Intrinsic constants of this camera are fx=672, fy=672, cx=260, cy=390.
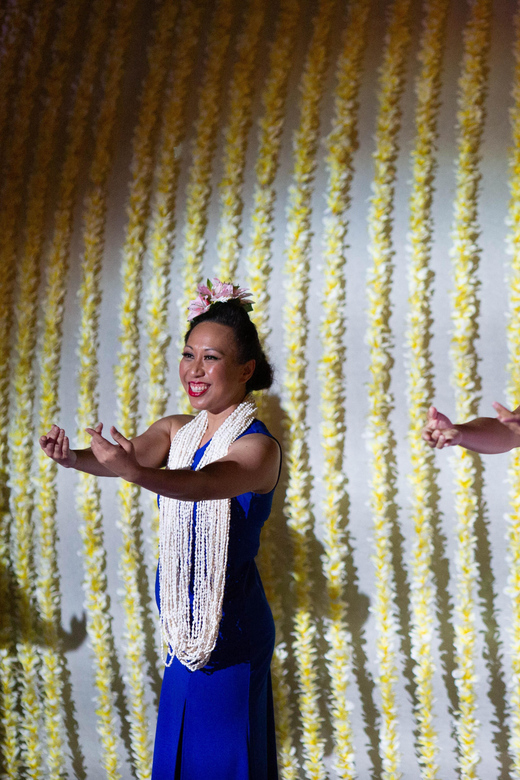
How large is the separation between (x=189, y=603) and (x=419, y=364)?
107 cm

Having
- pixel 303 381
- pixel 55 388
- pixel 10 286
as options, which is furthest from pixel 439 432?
pixel 10 286

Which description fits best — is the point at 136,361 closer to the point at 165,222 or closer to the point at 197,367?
the point at 165,222

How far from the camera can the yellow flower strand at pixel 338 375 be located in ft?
7.67

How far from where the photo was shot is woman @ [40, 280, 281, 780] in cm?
188

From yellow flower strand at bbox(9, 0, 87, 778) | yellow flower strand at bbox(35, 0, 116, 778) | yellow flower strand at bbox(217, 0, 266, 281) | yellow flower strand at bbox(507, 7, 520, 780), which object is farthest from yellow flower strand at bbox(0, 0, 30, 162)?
yellow flower strand at bbox(507, 7, 520, 780)

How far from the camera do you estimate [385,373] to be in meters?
2.31

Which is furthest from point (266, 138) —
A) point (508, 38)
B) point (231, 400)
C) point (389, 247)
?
point (231, 400)

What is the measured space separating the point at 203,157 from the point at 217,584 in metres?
1.56

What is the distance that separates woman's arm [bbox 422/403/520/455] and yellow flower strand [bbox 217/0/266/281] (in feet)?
3.58

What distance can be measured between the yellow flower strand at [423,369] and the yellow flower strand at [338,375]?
230 millimetres

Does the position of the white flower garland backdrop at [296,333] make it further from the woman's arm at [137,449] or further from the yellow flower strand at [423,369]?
the woman's arm at [137,449]

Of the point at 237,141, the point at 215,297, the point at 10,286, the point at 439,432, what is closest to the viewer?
the point at 439,432

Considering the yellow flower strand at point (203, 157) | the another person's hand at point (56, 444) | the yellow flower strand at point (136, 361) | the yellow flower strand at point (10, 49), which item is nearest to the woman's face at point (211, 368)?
the another person's hand at point (56, 444)

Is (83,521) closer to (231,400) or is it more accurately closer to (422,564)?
(231,400)
